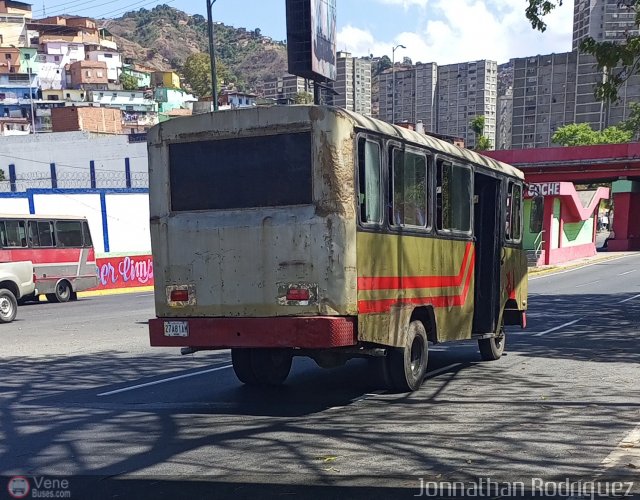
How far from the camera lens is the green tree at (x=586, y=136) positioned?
87.8 meters

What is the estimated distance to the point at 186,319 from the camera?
288 inches

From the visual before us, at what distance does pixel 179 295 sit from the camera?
7.39 m

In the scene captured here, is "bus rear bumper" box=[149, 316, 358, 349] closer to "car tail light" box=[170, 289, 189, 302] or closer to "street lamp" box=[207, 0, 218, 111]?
"car tail light" box=[170, 289, 189, 302]

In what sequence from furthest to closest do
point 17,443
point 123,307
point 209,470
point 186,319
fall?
1. point 123,307
2. point 186,319
3. point 17,443
4. point 209,470

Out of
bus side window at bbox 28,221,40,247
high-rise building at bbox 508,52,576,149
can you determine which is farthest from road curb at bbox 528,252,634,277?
high-rise building at bbox 508,52,576,149

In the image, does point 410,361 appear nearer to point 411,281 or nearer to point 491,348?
point 411,281

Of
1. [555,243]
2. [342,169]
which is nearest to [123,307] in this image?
[342,169]

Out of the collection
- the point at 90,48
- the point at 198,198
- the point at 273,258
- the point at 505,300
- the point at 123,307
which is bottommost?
the point at 123,307

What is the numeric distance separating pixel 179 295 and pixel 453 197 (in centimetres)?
372

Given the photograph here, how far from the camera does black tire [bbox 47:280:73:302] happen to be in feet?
77.3

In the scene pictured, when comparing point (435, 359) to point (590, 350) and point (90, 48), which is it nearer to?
point (590, 350)

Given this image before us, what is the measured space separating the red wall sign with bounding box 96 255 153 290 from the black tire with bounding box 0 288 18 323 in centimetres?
1025

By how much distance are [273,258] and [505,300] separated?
5123 millimetres

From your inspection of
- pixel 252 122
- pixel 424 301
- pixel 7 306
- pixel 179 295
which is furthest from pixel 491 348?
pixel 7 306
